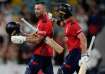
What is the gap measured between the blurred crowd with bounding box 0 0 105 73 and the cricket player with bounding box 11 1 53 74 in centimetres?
249

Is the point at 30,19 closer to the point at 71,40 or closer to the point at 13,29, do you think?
the point at 13,29

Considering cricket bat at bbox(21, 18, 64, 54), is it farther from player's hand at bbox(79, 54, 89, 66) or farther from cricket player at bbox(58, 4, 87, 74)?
player's hand at bbox(79, 54, 89, 66)

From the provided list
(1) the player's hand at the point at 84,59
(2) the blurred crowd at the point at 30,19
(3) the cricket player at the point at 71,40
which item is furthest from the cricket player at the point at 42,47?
(2) the blurred crowd at the point at 30,19

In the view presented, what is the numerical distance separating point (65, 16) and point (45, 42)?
0.78 meters

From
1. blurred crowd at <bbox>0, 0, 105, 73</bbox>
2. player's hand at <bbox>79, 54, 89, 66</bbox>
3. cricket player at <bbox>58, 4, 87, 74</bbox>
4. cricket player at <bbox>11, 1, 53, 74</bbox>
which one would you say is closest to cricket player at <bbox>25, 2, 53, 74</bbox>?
cricket player at <bbox>11, 1, 53, 74</bbox>

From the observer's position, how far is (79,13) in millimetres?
22328

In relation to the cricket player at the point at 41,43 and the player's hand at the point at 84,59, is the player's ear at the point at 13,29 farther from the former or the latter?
the player's hand at the point at 84,59

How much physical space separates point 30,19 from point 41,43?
16.7 ft

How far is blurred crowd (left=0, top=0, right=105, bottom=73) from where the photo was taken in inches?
798

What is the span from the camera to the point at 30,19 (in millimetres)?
21781

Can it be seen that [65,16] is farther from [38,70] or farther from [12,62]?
[12,62]

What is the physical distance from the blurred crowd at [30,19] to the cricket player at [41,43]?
249 cm

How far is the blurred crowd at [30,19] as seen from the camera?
798 inches

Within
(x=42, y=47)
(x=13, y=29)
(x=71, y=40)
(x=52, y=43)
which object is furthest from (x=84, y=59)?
(x=13, y=29)
